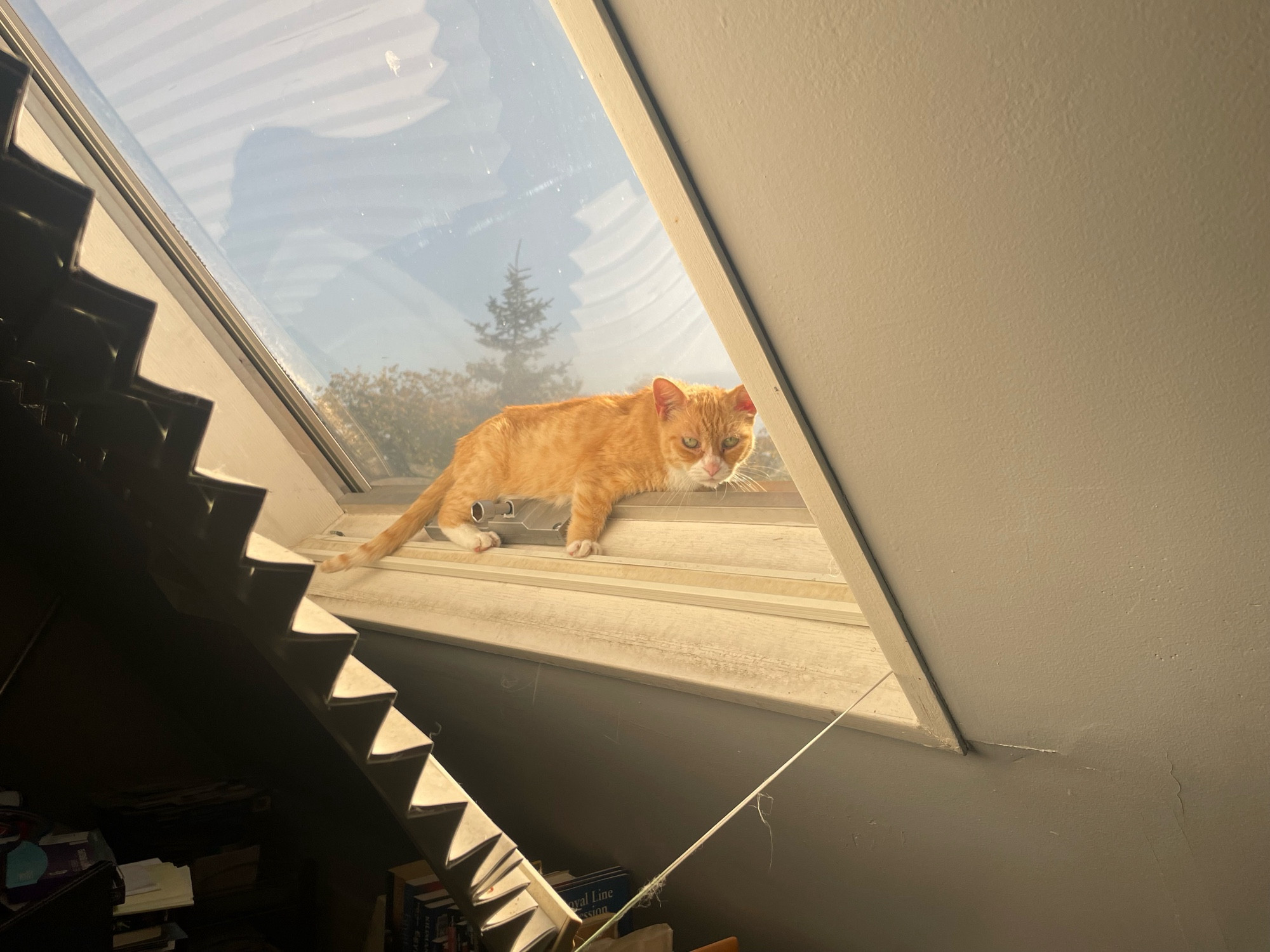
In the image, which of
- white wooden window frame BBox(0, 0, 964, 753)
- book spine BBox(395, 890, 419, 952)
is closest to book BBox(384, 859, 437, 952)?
book spine BBox(395, 890, 419, 952)

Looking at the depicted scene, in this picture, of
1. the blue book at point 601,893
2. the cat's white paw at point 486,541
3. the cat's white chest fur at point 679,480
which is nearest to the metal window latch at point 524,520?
the cat's white paw at point 486,541

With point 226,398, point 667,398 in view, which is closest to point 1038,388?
point 667,398

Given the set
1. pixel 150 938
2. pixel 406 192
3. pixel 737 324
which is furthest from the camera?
pixel 406 192

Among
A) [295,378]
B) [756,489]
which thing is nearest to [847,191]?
[756,489]

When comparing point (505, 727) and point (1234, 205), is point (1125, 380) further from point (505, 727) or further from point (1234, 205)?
point (505, 727)

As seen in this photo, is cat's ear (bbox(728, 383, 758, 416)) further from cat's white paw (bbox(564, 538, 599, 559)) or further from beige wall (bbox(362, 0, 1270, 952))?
beige wall (bbox(362, 0, 1270, 952))

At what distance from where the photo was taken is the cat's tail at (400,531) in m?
1.79

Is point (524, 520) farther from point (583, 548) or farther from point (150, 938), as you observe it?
point (150, 938)

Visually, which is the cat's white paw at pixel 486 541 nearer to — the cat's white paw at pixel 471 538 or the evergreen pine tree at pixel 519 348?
the cat's white paw at pixel 471 538

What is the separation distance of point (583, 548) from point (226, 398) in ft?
3.90

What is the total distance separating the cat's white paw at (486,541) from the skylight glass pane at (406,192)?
0.35m

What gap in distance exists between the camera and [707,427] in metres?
1.36

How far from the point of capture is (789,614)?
1.06 meters

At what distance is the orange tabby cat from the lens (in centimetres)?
137
